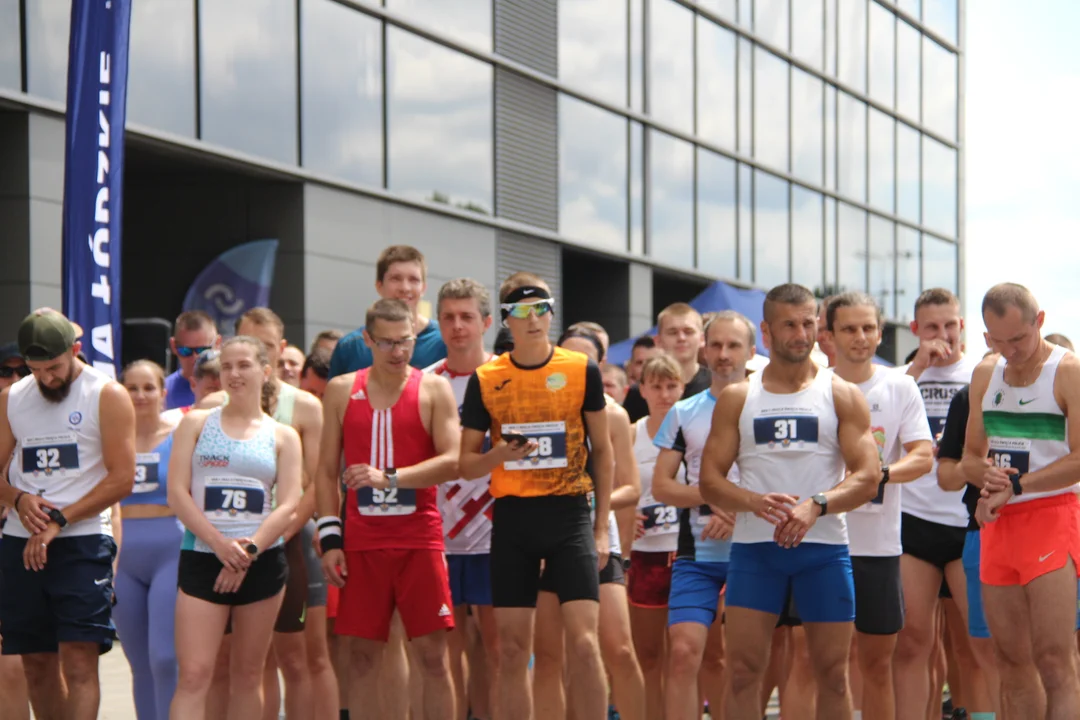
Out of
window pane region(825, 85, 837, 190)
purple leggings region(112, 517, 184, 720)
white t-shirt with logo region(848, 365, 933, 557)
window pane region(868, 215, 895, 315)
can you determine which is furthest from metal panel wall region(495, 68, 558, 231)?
purple leggings region(112, 517, 184, 720)

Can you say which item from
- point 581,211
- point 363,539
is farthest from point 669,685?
point 581,211

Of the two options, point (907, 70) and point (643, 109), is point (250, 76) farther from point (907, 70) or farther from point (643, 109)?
point (907, 70)

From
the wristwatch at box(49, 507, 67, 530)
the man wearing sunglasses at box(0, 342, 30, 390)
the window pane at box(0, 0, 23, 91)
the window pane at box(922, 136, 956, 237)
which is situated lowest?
the wristwatch at box(49, 507, 67, 530)

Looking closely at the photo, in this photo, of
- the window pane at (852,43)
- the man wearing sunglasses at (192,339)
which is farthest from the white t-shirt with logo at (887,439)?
the window pane at (852,43)

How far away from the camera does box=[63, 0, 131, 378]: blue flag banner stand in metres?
9.90

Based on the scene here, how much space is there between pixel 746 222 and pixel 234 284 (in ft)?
49.2

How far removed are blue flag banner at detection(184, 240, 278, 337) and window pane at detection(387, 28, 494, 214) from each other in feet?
8.32

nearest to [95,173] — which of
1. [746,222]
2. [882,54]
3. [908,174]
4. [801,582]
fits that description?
[801,582]

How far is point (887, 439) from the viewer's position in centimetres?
827

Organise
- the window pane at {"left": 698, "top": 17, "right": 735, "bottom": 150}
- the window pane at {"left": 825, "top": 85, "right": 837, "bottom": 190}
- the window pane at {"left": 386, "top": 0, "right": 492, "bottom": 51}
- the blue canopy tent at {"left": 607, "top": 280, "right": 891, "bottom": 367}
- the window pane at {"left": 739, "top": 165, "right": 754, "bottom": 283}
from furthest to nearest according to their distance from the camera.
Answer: the window pane at {"left": 825, "top": 85, "right": 837, "bottom": 190} < the window pane at {"left": 739, "top": 165, "right": 754, "bottom": 283} < the window pane at {"left": 698, "top": 17, "right": 735, "bottom": 150} < the window pane at {"left": 386, "top": 0, "right": 492, "bottom": 51} < the blue canopy tent at {"left": 607, "top": 280, "right": 891, "bottom": 367}

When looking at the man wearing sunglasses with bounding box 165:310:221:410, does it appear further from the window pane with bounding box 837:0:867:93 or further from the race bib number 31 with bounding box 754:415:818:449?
the window pane with bounding box 837:0:867:93

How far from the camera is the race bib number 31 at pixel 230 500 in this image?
7.61 metres

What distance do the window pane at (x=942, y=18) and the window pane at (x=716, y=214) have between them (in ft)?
36.5

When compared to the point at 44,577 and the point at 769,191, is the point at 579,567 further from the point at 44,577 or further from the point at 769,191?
the point at 769,191
